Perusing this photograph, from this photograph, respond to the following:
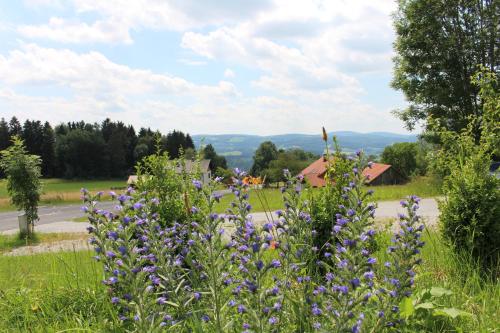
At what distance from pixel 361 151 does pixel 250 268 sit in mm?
1519

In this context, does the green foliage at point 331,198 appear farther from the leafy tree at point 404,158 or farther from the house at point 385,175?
the leafy tree at point 404,158

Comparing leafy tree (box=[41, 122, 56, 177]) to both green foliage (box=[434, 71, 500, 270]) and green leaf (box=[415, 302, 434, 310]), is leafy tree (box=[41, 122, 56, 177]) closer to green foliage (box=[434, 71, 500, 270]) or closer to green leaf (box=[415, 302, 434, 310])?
green foliage (box=[434, 71, 500, 270])

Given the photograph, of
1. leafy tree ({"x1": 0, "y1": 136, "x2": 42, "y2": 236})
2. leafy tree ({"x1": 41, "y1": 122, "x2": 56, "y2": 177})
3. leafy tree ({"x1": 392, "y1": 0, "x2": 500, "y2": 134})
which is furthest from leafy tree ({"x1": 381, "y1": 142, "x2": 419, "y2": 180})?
leafy tree ({"x1": 0, "y1": 136, "x2": 42, "y2": 236})

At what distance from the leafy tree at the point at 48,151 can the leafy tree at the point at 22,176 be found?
226ft

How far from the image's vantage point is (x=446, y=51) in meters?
26.2

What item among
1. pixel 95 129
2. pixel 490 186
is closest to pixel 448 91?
pixel 490 186

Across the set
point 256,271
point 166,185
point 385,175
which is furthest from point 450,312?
point 385,175

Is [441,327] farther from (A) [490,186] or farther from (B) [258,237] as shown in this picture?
(A) [490,186]

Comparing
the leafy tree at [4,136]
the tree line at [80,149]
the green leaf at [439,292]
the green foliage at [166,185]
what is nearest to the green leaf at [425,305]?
the green leaf at [439,292]

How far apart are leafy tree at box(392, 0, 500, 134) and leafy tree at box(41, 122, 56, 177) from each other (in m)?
72.5

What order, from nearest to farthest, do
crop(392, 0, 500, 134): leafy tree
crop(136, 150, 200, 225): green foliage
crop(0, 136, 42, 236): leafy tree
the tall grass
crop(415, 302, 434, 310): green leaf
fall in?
crop(415, 302, 434, 310): green leaf
the tall grass
crop(136, 150, 200, 225): green foliage
crop(0, 136, 42, 236): leafy tree
crop(392, 0, 500, 134): leafy tree

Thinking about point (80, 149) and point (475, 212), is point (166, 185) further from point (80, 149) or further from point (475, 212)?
point (80, 149)

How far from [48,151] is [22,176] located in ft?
229

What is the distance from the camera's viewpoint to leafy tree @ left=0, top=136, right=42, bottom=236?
658 inches
